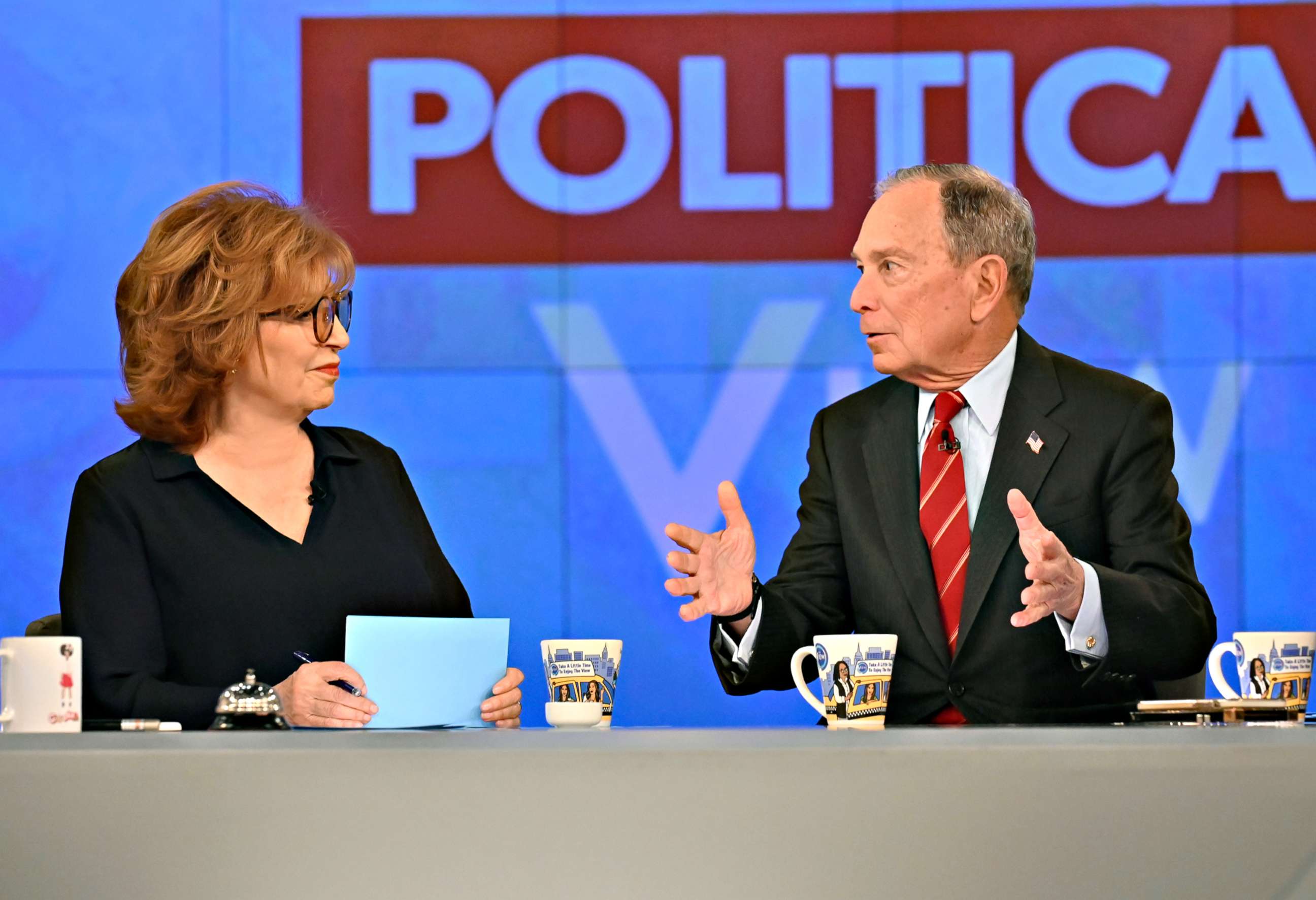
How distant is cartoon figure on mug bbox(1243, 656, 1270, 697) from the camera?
5.27 ft

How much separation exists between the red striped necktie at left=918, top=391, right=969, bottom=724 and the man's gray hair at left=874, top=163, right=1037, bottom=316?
0.22 m

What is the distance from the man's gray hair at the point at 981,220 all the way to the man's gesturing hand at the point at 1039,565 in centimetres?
67

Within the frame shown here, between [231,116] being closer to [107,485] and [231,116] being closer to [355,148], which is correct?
[355,148]

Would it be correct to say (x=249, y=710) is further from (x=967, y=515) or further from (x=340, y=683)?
(x=967, y=515)

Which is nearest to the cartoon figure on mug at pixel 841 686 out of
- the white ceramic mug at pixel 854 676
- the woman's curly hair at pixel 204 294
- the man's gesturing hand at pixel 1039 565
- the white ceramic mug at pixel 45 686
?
the white ceramic mug at pixel 854 676

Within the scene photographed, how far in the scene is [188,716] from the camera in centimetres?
179

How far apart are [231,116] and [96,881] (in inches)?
137

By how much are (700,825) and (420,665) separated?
76 centimetres

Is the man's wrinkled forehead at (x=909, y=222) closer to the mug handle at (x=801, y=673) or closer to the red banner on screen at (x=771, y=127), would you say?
the mug handle at (x=801, y=673)

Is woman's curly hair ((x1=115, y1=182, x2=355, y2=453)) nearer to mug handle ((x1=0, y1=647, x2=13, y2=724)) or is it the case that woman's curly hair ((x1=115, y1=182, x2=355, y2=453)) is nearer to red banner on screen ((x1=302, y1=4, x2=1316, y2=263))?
mug handle ((x1=0, y1=647, x2=13, y2=724))

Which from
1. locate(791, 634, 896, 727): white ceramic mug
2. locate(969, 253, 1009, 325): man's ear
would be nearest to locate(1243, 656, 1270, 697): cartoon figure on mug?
locate(791, 634, 896, 727): white ceramic mug

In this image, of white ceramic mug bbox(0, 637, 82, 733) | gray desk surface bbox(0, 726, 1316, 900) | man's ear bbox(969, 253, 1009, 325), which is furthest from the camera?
man's ear bbox(969, 253, 1009, 325)

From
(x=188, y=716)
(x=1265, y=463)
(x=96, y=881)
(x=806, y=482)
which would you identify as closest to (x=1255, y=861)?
(x=96, y=881)

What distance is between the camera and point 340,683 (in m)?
1.90
